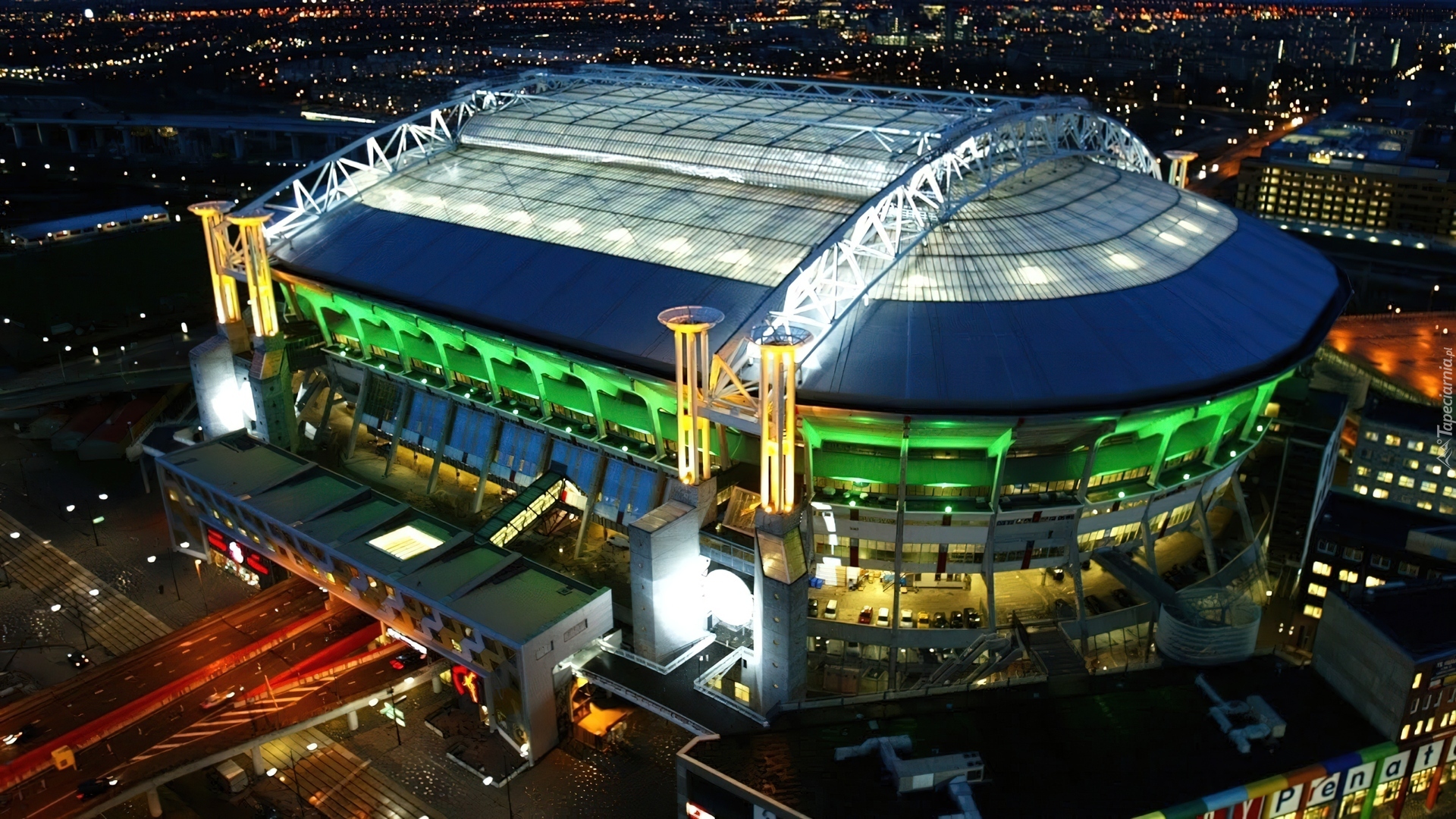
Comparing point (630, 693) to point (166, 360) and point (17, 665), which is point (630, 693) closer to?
point (17, 665)

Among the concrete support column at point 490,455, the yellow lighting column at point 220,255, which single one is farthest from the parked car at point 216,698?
the yellow lighting column at point 220,255

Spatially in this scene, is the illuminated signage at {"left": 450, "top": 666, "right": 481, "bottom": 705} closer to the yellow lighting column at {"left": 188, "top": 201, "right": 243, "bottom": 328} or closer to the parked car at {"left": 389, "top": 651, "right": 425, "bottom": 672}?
the parked car at {"left": 389, "top": 651, "right": 425, "bottom": 672}

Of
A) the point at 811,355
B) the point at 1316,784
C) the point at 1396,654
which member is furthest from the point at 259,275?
the point at 1396,654

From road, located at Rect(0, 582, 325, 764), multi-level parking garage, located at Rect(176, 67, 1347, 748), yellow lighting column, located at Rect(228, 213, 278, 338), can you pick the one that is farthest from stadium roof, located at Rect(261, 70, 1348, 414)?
road, located at Rect(0, 582, 325, 764)

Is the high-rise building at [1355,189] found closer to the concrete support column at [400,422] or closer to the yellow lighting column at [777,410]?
the yellow lighting column at [777,410]

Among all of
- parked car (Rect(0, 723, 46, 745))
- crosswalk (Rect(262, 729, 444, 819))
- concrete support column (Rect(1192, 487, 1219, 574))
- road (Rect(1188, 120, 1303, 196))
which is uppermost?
concrete support column (Rect(1192, 487, 1219, 574))

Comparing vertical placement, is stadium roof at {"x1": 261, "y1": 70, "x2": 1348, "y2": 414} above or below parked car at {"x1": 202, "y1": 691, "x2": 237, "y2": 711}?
→ above
